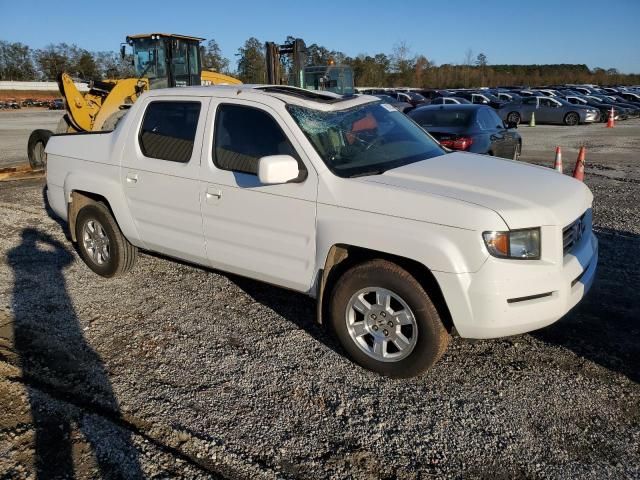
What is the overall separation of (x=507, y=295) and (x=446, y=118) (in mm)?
6813

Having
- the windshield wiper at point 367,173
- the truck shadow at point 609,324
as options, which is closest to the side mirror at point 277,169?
the windshield wiper at point 367,173

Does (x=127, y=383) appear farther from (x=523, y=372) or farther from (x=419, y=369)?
(x=523, y=372)

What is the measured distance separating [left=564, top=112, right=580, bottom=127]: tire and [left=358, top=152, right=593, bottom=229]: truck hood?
26.3 m

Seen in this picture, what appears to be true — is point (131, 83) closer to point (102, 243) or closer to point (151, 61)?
point (151, 61)

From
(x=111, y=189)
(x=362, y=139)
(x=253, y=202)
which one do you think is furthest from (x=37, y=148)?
(x=362, y=139)

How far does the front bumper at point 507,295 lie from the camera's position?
317cm

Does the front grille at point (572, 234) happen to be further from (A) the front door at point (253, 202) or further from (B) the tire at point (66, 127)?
(B) the tire at point (66, 127)

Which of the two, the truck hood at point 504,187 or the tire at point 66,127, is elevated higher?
the tire at point 66,127

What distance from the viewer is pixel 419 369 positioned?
3.53 meters

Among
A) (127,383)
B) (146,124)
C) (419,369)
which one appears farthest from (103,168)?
(419,369)

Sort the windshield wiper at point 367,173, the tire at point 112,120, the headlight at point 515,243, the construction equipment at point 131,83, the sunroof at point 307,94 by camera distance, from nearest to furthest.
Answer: the headlight at point 515,243
the windshield wiper at point 367,173
the sunroof at point 307,94
the tire at point 112,120
the construction equipment at point 131,83

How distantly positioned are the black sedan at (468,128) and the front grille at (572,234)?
15.7 ft

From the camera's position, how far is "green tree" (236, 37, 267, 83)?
182 feet

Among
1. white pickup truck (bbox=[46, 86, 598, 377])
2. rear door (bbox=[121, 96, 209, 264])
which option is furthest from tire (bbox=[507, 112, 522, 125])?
rear door (bbox=[121, 96, 209, 264])
